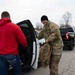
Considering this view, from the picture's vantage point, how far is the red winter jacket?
4.64m

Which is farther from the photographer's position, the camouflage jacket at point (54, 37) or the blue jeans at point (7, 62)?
the camouflage jacket at point (54, 37)

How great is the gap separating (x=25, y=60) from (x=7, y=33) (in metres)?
1.78

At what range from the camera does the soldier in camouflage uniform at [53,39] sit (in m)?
5.79

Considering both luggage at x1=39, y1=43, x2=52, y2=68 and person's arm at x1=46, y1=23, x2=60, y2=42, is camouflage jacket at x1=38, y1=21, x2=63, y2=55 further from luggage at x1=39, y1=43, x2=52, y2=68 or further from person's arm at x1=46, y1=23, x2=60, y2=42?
luggage at x1=39, y1=43, x2=52, y2=68

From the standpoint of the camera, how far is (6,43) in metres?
4.64

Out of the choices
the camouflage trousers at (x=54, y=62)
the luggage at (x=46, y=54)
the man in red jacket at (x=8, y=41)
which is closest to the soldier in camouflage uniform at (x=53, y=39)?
the camouflage trousers at (x=54, y=62)

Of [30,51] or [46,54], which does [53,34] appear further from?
[30,51]

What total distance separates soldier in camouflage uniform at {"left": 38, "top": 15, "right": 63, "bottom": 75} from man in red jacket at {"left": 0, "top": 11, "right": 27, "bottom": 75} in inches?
48.1

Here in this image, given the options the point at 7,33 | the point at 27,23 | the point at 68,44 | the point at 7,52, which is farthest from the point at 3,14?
the point at 68,44

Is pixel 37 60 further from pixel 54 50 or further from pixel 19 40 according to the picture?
pixel 19 40

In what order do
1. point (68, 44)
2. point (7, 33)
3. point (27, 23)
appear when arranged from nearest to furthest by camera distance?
point (7, 33), point (27, 23), point (68, 44)

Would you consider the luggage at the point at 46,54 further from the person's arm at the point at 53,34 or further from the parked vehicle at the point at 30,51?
the parked vehicle at the point at 30,51

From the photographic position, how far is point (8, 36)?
4.64 m

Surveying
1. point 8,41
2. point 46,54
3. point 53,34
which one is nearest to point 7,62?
point 8,41
